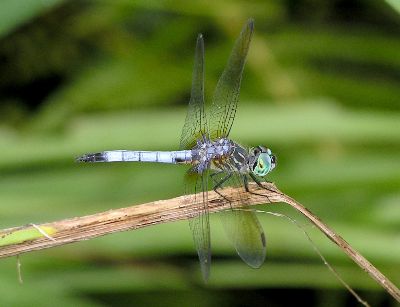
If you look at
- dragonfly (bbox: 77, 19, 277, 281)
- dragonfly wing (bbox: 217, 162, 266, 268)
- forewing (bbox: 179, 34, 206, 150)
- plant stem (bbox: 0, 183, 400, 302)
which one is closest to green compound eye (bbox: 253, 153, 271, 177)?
dragonfly (bbox: 77, 19, 277, 281)

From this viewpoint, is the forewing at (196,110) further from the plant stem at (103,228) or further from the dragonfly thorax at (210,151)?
the plant stem at (103,228)

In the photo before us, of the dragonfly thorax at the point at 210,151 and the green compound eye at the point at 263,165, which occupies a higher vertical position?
the dragonfly thorax at the point at 210,151

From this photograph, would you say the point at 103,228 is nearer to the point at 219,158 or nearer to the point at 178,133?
the point at 219,158

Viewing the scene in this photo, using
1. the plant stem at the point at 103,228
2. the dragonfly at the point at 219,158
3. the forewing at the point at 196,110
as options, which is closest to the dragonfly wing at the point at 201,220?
the dragonfly at the point at 219,158

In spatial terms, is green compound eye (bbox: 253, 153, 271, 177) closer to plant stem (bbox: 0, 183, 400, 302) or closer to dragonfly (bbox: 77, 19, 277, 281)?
dragonfly (bbox: 77, 19, 277, 281)

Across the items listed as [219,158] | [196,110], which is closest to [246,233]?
[219,158]
